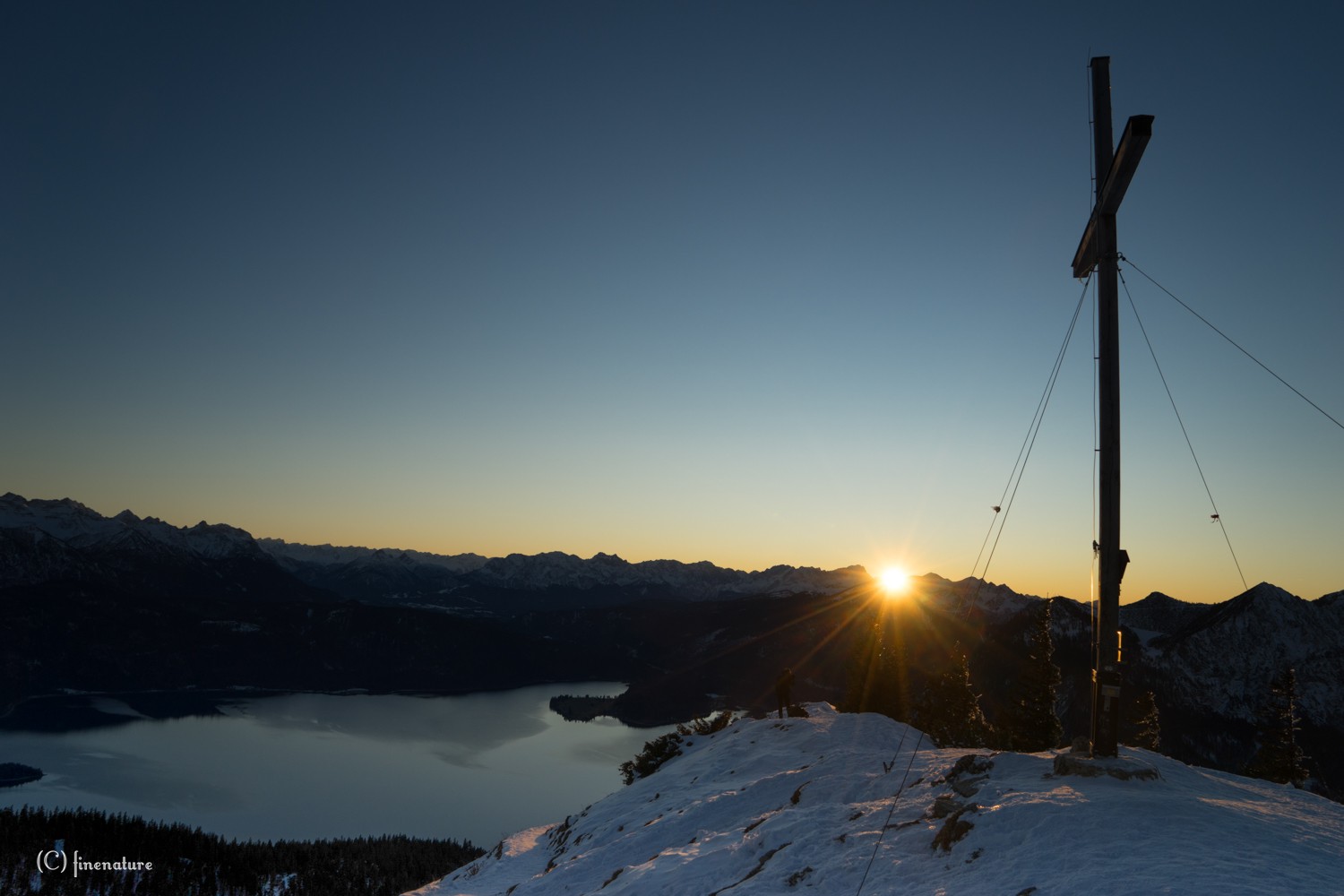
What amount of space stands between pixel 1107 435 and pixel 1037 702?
40161mm

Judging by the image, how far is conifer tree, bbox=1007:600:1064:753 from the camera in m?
48.4

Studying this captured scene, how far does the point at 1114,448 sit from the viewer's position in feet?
53.3

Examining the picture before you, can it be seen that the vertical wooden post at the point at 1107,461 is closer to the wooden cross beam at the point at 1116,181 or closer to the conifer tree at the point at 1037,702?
the wooden cross beam at the point at 1116,181

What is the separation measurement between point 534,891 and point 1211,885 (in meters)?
19.3

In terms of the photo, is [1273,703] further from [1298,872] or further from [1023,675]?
[1298,872]

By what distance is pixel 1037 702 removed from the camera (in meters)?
48.8

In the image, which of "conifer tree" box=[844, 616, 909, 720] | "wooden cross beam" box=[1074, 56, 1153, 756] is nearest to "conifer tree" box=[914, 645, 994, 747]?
"conifer tree" box=[844, 616, 909, 720]

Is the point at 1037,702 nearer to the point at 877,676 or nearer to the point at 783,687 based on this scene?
the point at 877,676

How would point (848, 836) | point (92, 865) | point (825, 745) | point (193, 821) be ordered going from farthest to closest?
point (193, 821), point (92, 865), point (825, 745), point (848, 836)

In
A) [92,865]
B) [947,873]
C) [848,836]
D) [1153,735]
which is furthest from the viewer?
[92,865]

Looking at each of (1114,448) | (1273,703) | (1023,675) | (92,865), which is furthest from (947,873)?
(92,865)
